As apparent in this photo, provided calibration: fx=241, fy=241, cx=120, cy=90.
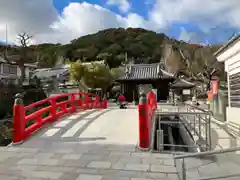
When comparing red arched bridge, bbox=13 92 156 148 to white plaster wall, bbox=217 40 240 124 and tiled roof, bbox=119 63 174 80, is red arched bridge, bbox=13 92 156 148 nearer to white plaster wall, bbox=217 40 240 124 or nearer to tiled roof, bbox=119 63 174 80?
white plaster wall, bbox=217 40 240 124

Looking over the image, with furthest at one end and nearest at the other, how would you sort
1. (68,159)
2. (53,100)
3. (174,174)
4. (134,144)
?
(53,100) < (134,144) < (68,159) < (174,174)

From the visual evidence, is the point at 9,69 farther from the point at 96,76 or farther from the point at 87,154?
the point at 87,154

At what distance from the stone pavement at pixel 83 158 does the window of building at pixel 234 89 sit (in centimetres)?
384

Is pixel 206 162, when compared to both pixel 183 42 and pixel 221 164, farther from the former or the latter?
pixel 183 42

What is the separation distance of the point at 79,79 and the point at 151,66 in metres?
9.10

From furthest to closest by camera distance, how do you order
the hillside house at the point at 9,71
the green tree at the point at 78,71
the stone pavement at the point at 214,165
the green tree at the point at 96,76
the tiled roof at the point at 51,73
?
the tiled roof at the point at 51,73
the green tree at the point at 96,76
the green tree at the point at 78,71
the hillside house at the point at 9,71
the stone pavement at the point at 214,165

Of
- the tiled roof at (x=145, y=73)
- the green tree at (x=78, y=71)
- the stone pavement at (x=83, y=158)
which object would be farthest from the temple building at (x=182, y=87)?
the stone pavement at (x=83, y=158)

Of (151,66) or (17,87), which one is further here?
(151,66)

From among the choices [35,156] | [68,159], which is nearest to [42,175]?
[68,159]

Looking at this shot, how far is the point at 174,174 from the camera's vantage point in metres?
4.45

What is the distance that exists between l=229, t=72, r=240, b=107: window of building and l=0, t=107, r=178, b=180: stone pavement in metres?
3.84

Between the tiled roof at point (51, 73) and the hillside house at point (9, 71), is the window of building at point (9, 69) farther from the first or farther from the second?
the tiled roof at point (51, 73)

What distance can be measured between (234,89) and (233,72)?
2.11 ft

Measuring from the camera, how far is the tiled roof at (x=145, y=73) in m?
26.9
